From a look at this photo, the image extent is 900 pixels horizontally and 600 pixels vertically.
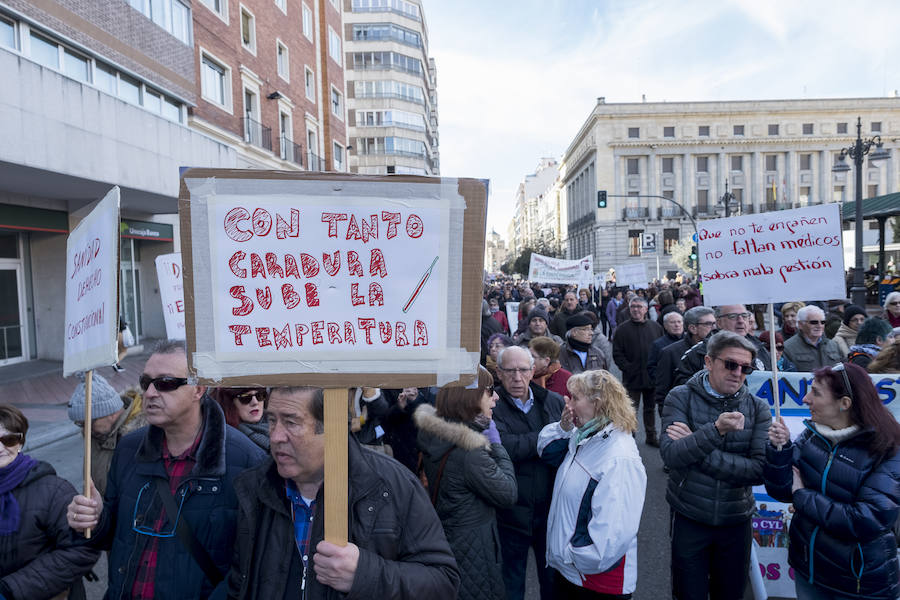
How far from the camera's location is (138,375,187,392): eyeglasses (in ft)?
7.29

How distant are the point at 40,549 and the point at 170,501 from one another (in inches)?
29.4

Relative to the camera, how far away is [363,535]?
167 centimetres

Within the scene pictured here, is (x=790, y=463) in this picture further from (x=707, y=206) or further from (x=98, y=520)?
(x=707, y=206)

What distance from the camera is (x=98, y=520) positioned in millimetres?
2113

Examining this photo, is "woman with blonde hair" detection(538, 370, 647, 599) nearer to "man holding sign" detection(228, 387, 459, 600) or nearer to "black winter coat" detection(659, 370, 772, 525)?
"black winter coat" detection(659, 370, 772, 525)

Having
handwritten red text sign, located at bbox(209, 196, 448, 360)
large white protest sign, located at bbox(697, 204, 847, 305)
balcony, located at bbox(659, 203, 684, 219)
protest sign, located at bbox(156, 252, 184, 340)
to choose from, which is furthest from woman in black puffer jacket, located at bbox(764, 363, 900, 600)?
balcony, located at bbox(659, 203, 684, 219)

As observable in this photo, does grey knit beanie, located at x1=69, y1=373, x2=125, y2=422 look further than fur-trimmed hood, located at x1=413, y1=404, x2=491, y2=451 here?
Yes

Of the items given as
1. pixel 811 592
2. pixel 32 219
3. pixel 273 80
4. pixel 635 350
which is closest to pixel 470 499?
pixel 811 592

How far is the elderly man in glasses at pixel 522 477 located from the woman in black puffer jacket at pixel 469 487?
20.2 inches

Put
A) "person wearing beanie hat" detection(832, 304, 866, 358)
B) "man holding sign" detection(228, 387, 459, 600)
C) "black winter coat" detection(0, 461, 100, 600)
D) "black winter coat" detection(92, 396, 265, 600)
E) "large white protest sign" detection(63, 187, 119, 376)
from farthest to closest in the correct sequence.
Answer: "person wearing beanie hat" detection(832, 304, 866, 358), "black winter coat" detection(0, 461, 100, 600), "black winter coat" detection(92, 396, 265, 600), "large white protest sign" detection(63, 187, 119, 376), "man holding sign" detection(228, 387, 459, 600)

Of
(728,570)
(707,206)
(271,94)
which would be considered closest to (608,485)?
(728,570)

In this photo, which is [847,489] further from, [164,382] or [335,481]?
[164,382]

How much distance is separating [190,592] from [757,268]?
345cm

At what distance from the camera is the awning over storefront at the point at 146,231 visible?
15.4 m
